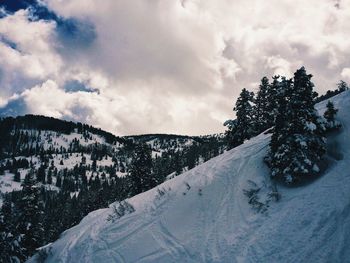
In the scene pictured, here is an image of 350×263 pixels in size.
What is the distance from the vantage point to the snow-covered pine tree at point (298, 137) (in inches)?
675

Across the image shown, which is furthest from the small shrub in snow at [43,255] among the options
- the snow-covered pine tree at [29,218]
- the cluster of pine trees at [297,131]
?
the cluster of pine trees at [297,131]

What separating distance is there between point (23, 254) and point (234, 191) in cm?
2163

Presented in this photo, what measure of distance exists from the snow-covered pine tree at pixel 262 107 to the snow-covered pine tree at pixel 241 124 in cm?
358

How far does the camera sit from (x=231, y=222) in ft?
51.9

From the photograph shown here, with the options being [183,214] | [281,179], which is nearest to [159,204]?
[183,214]

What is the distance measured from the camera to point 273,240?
42.9 ft

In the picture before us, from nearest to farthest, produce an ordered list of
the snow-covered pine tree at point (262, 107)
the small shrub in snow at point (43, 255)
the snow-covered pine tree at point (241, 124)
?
1. the small shrub in snow at point (43, 255)
2. the snow-covered pine tree at point (241, 124)
3. the snow-covered pine tree at point (262, 107)

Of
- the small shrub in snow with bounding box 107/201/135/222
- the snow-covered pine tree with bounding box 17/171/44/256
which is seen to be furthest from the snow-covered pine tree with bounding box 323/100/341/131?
the snow-covered pine tree with bounding box 17/171/44/256

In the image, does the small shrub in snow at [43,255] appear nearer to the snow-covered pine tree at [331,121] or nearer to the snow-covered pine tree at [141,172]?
the snow-covered pine tree at [331,121]

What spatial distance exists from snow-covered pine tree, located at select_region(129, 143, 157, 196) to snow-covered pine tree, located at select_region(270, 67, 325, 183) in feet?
87.7

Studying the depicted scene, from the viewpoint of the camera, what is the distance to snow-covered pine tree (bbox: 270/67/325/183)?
56.3 feet

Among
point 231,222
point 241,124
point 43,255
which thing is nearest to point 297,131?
point 231,222

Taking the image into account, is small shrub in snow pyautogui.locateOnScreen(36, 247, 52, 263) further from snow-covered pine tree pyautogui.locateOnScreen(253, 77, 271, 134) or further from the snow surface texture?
snow-covered pine tree pyautogui.locateOnScreen(253, 77, 271, 134)

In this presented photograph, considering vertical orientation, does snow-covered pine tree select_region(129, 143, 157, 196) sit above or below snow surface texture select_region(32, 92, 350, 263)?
above
